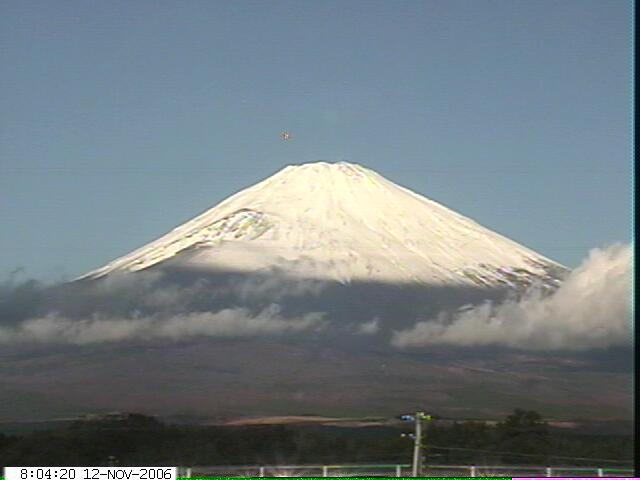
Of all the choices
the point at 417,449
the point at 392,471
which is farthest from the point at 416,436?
the point at 392,471

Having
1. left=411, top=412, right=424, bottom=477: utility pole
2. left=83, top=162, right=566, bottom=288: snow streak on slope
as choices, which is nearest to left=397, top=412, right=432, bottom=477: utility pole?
left=411, top=412, right=424, bottom=477: utility pole

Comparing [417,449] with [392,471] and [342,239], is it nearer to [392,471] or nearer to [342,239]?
[392,471]

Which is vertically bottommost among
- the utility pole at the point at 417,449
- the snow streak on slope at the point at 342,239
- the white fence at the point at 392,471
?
the white fence at the point at 392,471

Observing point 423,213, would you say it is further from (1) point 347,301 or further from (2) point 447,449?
(2) point 447,449

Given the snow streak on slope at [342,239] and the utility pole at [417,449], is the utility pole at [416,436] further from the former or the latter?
the snow streak on slope at [342,239]

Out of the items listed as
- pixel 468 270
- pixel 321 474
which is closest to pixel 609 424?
pixel 468 270

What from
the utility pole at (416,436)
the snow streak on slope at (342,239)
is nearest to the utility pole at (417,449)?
the utility pole at (416,436)
